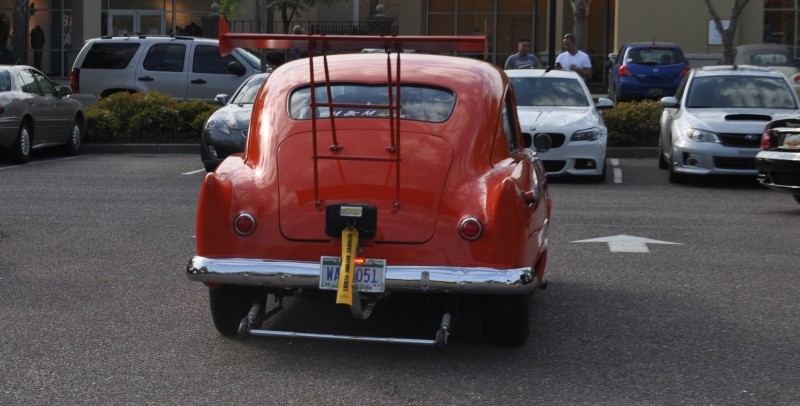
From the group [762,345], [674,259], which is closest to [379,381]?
[762,345]

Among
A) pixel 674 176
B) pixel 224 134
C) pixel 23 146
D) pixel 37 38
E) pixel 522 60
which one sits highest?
pixel 37 38

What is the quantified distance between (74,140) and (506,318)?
15613 mm

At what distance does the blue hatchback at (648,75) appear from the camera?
31625mm

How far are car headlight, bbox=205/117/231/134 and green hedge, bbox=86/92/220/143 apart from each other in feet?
17.4

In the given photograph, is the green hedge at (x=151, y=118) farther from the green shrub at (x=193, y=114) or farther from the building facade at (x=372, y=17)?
the building facade at (x=372, y=17)

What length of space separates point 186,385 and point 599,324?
2.75m

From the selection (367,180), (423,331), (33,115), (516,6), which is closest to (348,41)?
(367,180)

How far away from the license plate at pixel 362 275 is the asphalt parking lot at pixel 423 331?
1.37 ft

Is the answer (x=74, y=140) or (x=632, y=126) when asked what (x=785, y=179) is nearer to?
(x=632, y=126)

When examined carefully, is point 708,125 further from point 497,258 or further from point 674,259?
point 497,258

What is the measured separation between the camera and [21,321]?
805 centimetres

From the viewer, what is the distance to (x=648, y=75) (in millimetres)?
31719

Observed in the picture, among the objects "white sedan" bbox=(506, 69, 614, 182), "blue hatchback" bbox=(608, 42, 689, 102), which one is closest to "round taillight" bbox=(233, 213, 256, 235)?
"white sedan" bbox=(506, 69, 614, 182)

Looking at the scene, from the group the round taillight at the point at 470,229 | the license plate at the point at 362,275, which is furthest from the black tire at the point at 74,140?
the round taillight at the point at 470,229
